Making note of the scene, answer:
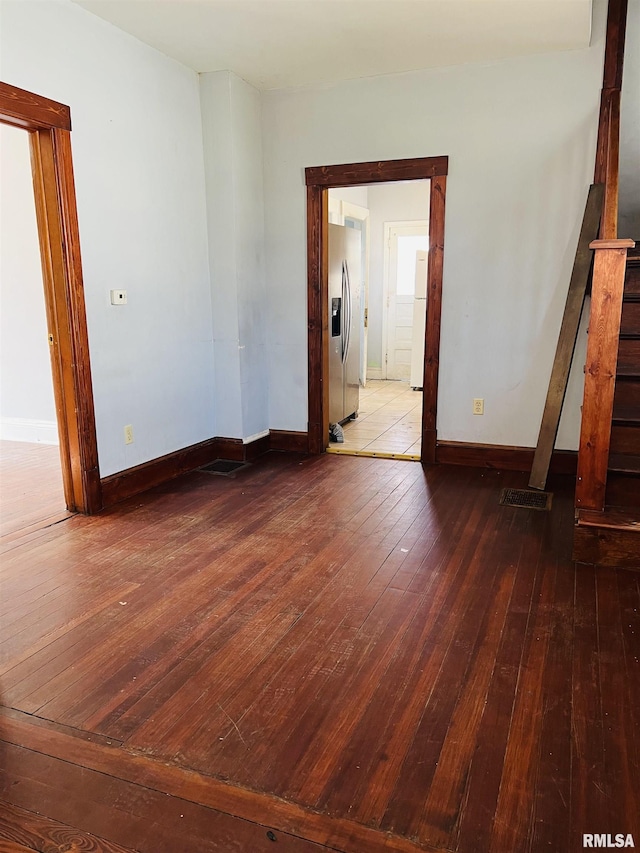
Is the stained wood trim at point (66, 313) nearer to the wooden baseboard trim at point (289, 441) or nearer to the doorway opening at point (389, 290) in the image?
the wooden baseboard trim at point (289, 441)

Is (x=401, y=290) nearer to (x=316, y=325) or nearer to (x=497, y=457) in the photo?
(x=316, y=325)

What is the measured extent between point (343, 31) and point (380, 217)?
5.07 meters

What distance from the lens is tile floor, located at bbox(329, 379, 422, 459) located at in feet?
16.4

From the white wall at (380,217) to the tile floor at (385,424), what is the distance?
1066mm

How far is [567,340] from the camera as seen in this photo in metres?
3.84

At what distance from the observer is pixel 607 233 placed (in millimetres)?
2895

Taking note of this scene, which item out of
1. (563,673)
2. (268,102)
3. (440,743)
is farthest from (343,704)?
(268,102)

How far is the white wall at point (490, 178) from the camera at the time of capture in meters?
3.90

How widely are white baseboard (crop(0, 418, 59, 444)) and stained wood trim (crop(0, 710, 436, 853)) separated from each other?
3716mm

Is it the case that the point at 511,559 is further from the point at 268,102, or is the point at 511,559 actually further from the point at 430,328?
the point at 268,102

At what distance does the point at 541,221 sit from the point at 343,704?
3.40 m

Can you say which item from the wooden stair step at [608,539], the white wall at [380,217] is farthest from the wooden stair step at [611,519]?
the white wall at [380,217]

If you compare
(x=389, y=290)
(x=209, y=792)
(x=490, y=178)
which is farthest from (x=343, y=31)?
(x=389, y=290)

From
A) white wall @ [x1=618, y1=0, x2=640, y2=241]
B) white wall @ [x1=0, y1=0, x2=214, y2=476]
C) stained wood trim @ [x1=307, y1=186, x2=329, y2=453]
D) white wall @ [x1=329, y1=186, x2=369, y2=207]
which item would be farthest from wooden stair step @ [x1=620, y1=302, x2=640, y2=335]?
white wall @ [x1=329, y1=186, x2=369, y2=207]
